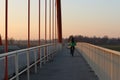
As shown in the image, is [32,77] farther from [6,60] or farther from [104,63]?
[6,60]

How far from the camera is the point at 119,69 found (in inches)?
449

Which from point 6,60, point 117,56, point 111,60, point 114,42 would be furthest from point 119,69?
point 114,42

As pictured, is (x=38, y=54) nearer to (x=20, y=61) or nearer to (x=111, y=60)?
(x=20, y=61)

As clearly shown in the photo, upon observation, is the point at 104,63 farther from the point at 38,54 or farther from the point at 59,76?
the point at 38,54

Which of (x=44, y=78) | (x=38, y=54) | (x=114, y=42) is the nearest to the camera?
(x=44, y=78)

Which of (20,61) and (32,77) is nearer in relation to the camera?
(20,61)

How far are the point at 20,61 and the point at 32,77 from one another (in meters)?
3.23

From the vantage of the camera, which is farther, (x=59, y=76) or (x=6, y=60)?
(x=59, y=76)

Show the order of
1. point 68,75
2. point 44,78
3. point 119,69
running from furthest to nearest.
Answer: point 68,75 < point 44,78 < point 119,69

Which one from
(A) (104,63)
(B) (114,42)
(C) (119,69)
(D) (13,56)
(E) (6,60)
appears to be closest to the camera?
(C) (119,69)

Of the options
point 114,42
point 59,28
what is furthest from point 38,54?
point 114,42

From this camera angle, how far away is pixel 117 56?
1154 centimetres

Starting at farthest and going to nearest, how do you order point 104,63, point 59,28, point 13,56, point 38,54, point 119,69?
point 59,28 < point 38,54 < point 104,63 < point 13,56 < point 119,69

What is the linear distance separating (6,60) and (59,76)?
22.4ft
